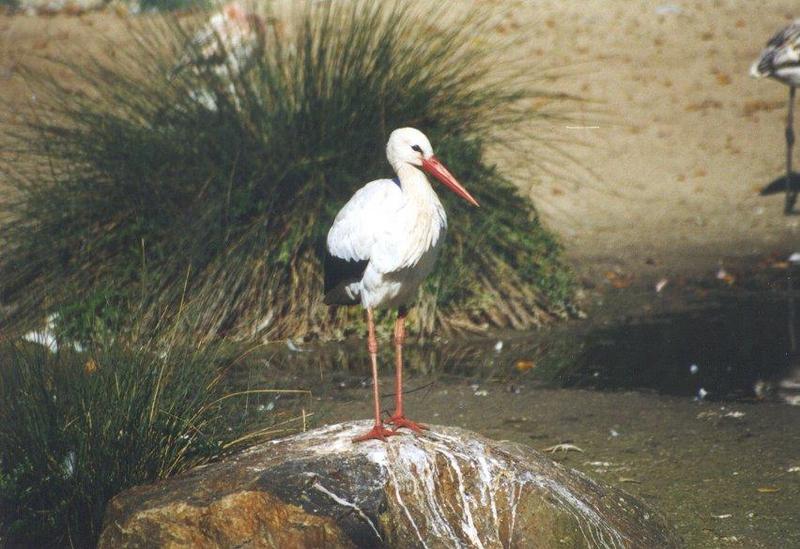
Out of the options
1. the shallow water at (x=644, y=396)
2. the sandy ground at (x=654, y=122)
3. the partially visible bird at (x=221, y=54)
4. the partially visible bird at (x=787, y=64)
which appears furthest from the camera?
the partially visible bird at (x=787, y=64)

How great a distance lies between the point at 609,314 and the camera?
7621 mm

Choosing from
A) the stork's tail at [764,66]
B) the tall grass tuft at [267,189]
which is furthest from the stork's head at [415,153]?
the stork's tail at [764,66]

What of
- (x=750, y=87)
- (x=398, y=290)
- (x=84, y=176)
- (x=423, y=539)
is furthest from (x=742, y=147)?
(x=423, y=539)

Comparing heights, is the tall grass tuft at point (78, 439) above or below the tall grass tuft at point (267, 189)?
below

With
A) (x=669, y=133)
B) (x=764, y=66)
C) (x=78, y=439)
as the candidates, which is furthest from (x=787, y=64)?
(x=78, y=439)

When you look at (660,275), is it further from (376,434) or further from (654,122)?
(376,434)

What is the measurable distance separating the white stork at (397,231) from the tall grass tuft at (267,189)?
2072mm

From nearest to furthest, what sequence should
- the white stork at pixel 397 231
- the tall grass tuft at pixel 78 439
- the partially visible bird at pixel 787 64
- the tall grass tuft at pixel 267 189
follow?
the tall grass tuft at pixel 78 439
the white stork at pixel 397 231
the tall grass tuft at pixel 267 189
the partially visible bird at pixel 787 64

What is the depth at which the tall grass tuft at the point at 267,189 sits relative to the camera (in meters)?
6.88

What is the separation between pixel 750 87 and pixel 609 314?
6798 millimetres

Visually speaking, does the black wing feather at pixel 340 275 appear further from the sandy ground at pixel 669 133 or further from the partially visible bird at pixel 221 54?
the sandy ground at pixel 669 133

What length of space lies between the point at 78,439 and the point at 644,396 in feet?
10.1

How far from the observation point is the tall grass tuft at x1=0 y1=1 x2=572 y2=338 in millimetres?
6879

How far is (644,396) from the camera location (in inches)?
237
